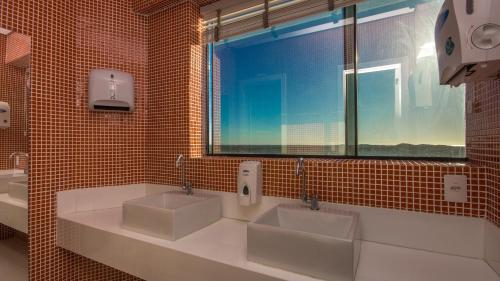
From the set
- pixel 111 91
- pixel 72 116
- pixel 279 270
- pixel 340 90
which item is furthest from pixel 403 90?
pixel 72 116

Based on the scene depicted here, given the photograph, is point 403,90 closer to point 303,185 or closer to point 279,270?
point 303,185

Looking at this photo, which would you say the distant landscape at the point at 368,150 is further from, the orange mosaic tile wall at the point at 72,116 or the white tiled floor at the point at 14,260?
the white tiled floor at the point at 14,260

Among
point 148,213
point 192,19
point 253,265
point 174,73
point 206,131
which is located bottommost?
point 253,265

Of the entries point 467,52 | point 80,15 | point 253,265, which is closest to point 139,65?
point 80,15

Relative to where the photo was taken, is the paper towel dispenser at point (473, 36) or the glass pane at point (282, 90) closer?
the paper towel dispenser at point (473, 36)

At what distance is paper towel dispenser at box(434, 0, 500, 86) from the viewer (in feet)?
2.35

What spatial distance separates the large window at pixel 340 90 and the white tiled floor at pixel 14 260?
4.44 ft

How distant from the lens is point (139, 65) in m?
2.04

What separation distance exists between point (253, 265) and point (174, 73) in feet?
4.90

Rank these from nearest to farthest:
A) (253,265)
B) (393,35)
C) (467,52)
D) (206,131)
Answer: (467,52), (253,265), (393,35), (206,131)

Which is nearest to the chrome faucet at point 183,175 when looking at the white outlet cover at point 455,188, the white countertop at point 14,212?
the white countertop at point 14,212

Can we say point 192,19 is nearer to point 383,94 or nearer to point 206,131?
point 206,131

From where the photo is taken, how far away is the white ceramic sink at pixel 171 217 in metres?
1.26

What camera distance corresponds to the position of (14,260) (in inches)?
63.3
